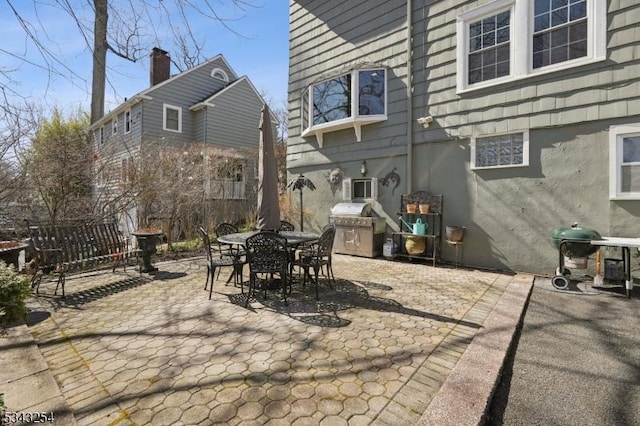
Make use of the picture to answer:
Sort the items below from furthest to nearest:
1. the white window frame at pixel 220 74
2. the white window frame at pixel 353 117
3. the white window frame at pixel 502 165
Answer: the white window frame at pixel 220 74 < the white window frame at pixel 353 117 < the white window frame at pixel 502 165

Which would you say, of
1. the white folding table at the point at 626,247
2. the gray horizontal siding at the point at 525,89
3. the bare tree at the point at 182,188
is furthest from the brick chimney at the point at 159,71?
the white folding table at the point at 626,247

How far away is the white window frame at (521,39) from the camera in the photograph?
16.7 feet

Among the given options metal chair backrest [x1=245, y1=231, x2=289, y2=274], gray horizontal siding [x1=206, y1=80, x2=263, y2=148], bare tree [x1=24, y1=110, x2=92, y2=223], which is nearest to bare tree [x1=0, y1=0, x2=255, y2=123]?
metal chair backrest [x1=245, y1=231, x2=289, y2=274]

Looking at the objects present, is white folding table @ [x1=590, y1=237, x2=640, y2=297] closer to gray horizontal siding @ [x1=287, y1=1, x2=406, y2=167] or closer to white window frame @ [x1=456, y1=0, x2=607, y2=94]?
white window frame @ [x1=456, y1=0, x2=607, y2=94]

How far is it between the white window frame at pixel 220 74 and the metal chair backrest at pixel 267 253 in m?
15.3

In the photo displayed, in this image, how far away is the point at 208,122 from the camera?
15.2m

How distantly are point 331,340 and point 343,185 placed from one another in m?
5.80

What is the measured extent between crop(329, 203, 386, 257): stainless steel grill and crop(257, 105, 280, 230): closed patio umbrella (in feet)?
10.0

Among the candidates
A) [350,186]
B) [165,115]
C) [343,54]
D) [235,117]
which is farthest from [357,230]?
[165,115]

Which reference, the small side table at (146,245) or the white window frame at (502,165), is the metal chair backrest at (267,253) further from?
the white window frame at (502,165)

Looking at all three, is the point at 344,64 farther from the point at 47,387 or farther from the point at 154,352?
the point at 47,387

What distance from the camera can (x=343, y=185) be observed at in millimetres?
8547

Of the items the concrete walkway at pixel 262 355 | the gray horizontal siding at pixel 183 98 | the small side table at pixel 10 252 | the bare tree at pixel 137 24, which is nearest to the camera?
the concrete walkway at pixel 262 355

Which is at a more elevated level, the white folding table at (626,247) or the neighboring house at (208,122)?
the neighboring house at (208,122)
